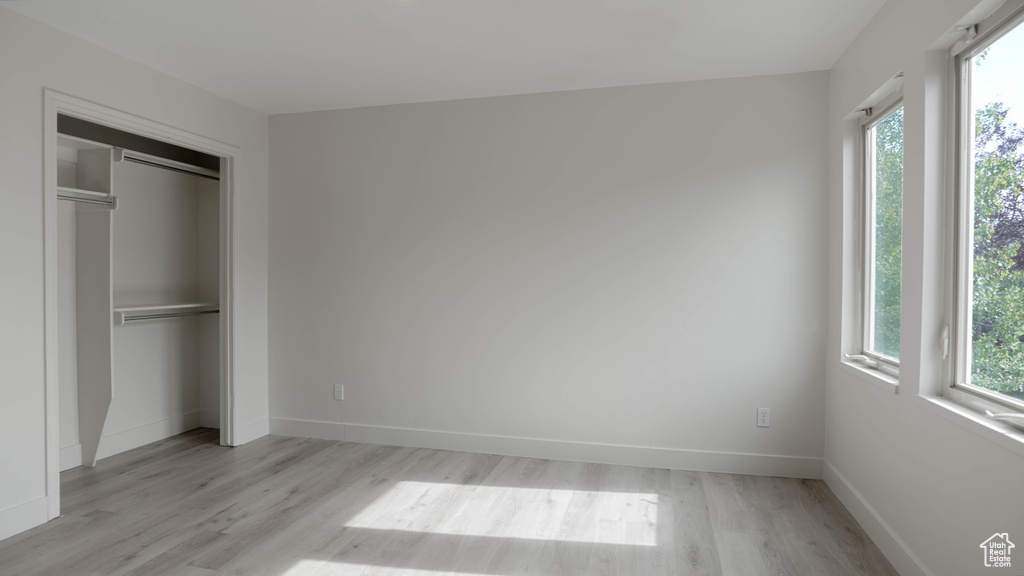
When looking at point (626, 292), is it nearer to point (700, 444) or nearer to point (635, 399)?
point (635, 399)

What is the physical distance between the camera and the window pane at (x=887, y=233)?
104 inches

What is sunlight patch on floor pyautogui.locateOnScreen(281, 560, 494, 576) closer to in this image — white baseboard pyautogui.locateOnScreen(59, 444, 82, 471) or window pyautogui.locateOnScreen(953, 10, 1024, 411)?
window pyautogui.locateOnScreen(953, 10, 1024, 411)

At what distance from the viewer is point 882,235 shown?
2.85 m

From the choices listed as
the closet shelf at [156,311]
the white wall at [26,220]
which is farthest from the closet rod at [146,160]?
the closet shelf at [156,311]

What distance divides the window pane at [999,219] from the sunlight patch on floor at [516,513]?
1539mm

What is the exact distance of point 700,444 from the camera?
362 centimetres

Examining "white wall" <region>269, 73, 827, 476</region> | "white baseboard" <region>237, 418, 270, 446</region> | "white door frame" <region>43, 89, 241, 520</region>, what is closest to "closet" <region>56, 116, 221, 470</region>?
"white door frame" <region>43, 89, 241, 520</region>

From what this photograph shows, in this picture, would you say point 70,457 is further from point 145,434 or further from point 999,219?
point 999,219

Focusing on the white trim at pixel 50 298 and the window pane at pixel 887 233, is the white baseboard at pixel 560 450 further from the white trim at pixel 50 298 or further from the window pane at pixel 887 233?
the white trim at pixel 50 298

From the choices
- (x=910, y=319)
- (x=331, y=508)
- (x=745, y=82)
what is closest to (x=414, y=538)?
(x=331, y=508)

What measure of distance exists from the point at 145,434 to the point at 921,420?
15.4 feet

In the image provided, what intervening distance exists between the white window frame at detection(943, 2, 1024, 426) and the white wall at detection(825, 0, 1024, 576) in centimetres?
5

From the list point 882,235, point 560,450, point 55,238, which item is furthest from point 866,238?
point 55,238

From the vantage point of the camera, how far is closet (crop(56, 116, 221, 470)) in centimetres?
355
